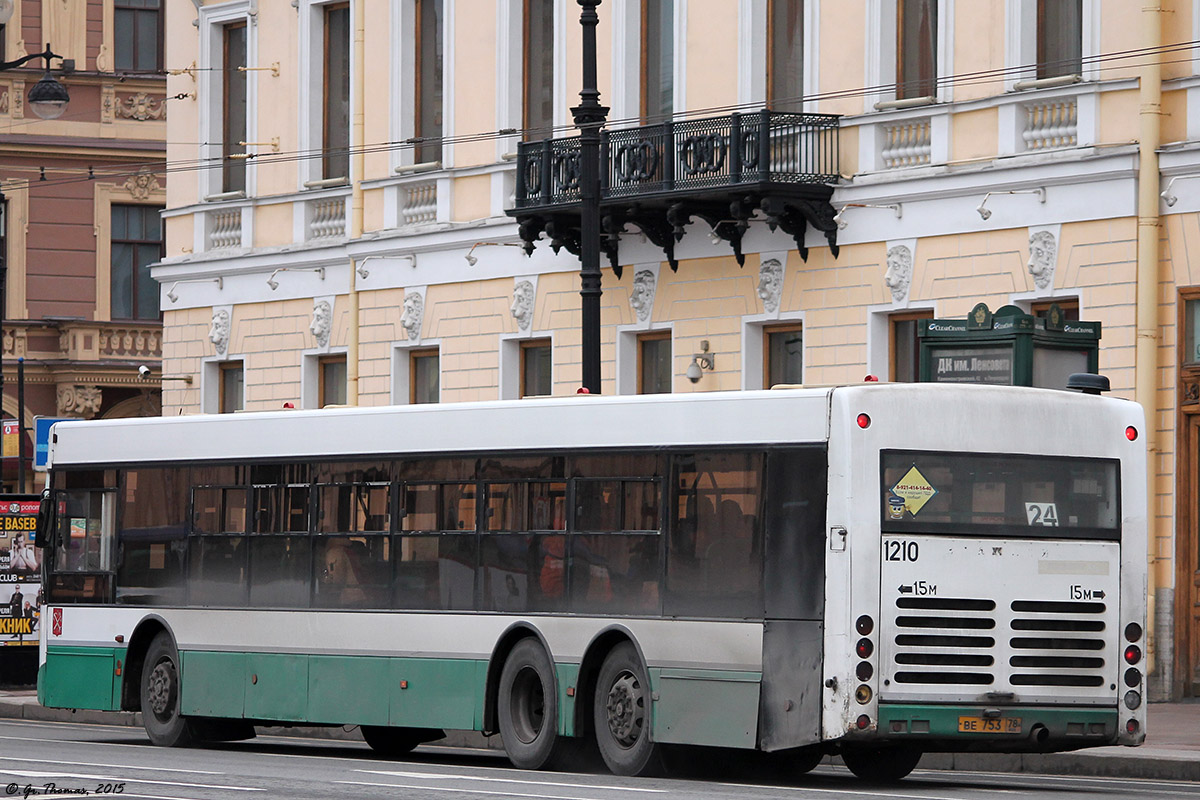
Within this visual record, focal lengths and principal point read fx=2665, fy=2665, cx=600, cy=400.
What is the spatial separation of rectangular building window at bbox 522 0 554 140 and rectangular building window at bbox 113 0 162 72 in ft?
62.8

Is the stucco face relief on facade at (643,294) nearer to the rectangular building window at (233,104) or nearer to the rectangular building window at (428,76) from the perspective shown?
the rectangular building window at (428,76)

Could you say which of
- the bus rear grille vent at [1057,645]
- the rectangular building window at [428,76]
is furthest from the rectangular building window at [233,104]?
the bus rear grille vent at [1057,645]

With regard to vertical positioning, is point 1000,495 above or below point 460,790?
above

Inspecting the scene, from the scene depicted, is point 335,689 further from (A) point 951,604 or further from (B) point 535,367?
(B) point 535,367

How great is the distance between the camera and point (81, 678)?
77.8 feet

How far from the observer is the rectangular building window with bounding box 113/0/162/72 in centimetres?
5131

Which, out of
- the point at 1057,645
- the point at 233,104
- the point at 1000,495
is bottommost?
the point at 1057,645

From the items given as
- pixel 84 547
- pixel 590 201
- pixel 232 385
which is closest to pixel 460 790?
pixel 84 547

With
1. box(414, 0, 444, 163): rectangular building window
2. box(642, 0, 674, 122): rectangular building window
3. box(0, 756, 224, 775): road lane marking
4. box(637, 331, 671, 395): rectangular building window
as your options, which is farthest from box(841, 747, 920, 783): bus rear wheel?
box(414, 0, 444, 163): rectangular building window

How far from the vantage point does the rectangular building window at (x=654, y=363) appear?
31812 millimetres

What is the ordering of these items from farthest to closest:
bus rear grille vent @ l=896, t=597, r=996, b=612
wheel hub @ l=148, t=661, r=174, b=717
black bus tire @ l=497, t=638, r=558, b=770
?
1. wheel hub @ l=148, t=661, r=174, b=717
2. black bus tire @ l=497, t=638, r=558, b=770
3. bus rear grille vent @ l=896, t=597, r=996, b=612

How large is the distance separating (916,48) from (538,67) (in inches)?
258

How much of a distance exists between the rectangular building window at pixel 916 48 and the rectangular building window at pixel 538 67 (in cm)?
588

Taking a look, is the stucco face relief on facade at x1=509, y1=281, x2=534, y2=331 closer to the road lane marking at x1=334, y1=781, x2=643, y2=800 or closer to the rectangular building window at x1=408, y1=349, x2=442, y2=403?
the rectangular building window at x1=408, y1=349, x2=442, y2=403
